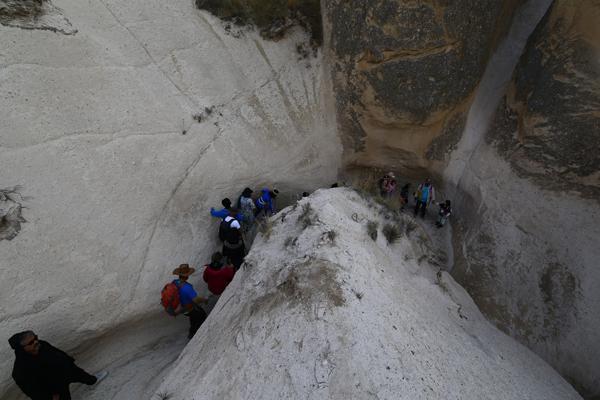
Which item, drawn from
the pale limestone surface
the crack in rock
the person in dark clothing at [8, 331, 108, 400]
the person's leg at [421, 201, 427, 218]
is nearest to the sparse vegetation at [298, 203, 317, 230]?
the pale limestone surface

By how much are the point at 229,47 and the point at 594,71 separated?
567 centimetres

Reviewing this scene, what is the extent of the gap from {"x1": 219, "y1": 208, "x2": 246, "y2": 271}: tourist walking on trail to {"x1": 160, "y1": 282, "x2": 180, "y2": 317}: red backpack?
111 centimetres

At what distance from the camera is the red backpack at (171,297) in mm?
3887

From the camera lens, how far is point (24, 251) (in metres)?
3.85

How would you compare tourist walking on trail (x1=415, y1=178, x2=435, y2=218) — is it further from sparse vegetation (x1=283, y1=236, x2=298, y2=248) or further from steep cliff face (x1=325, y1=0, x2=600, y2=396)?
sparse vegetation (x1=283, y1=236, x2=298, y2=248)

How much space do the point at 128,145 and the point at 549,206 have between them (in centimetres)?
629

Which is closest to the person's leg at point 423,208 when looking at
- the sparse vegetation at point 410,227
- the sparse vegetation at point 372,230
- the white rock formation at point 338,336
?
the sparse vegetation at point 410,227

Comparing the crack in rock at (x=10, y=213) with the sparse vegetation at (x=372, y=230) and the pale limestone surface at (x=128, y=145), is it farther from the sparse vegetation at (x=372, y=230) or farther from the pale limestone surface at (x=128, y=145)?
the sparse vegetation at (x=372, y=230)

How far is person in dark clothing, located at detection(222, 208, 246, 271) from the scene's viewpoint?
15.8 feet

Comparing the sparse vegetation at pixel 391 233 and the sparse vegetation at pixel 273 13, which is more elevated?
the sparse vegetation at pixel 273 13

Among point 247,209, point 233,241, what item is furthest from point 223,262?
point 247,209

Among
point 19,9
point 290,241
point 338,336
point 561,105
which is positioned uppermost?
point 19,9

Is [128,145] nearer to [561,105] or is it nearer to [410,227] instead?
[410,227]

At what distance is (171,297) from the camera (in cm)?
390
